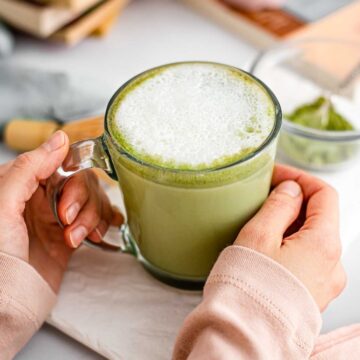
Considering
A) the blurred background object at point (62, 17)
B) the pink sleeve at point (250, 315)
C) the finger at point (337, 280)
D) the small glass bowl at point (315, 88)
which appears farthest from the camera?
the blurred background object at point (62, 17)

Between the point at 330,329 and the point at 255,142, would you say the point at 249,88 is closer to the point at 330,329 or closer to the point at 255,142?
the point at 255,142

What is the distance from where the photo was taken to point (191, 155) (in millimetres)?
527

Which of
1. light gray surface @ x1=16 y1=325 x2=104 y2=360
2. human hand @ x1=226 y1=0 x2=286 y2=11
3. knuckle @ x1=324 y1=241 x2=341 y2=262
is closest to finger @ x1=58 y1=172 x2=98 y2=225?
light gray surface @ x1=16 y1=325 x2=104 y2=360

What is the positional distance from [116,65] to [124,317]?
0.50 m

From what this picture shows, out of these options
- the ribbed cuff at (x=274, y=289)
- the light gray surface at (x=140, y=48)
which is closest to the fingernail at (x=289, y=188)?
the ribbed cuff at (x=274, y=289)

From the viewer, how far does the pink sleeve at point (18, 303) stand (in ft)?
1.82

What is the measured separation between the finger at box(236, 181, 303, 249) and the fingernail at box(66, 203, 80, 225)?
6.5 inches

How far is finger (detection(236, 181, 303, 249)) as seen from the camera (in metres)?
0.55

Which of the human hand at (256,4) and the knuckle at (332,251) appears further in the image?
the human hand at (256,4)

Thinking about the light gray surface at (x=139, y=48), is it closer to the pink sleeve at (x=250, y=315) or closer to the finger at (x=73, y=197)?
the finger at (x=73, y=197)

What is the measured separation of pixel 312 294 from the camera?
544mm

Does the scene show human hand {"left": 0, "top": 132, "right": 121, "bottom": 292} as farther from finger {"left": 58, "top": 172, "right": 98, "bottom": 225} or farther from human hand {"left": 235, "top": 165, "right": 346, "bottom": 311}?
human hand {"left": 235, "top": 165, "right": 346, "bottom": 311}

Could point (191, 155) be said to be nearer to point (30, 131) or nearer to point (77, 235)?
point (77, 235)

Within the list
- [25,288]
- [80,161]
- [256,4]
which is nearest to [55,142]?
[80,161]
